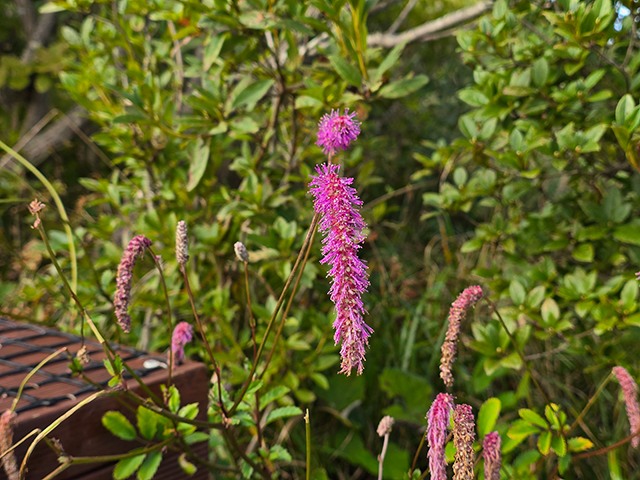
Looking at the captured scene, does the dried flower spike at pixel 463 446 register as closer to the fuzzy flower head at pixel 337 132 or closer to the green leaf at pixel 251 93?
the fuzzy flower head at pixel 337 132

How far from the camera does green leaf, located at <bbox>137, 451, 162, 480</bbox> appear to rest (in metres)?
0.79

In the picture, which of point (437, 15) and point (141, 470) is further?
point (437, 15)

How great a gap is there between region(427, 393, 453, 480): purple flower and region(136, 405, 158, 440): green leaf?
49 centimetres

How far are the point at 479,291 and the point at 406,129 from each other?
2.72 metres

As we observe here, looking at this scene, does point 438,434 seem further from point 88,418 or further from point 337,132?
point 88,418

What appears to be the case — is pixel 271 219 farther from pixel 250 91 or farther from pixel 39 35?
pixel 39 35

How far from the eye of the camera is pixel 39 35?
3832 mm

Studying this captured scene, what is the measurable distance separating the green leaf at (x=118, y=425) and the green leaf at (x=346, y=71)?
918mm

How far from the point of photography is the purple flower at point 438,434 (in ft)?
1.93

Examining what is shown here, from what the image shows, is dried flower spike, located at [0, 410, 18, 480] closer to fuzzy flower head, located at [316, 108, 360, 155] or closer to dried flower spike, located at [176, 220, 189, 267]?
dried flower spike, located at [176, 220, 189, 267]

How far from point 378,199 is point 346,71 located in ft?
2.37

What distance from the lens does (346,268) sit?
543 millimetres

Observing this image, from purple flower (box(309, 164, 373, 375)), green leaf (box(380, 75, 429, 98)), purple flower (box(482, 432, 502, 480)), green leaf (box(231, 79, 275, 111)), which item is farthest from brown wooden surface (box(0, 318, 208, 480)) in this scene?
green leaf (box(380, 75, 429, 98))

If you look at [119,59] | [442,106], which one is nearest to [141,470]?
[119,59]
